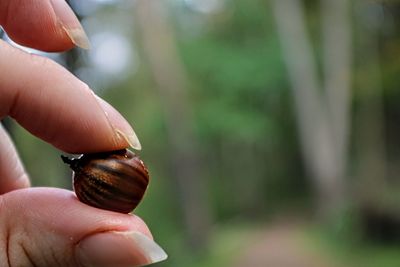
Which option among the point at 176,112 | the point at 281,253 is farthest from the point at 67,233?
the point at 281,253

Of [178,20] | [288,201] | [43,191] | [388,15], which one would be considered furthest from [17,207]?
[288,201]

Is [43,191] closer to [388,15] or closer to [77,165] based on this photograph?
[77,165]

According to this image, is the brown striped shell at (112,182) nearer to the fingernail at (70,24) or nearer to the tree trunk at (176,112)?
the fingernail at (70,24)

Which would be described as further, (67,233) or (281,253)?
(281,253)

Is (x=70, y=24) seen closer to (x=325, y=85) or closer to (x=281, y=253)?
(x=281, y=253)

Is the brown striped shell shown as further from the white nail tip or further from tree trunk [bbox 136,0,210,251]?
tree trunk [bbox 136,0,210,251]
